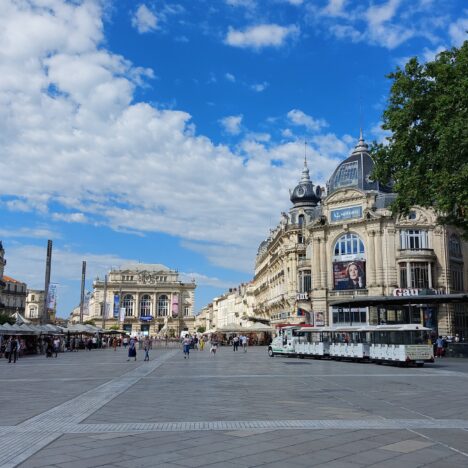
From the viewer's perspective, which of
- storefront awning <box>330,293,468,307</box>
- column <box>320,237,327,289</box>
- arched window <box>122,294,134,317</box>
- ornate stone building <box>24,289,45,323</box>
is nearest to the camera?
storefront awning <box>330,293,468,307</box>

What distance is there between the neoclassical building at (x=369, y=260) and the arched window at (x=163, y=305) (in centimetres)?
8406

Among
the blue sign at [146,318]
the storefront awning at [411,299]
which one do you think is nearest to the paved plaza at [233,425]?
the storefront awning at [411,299]

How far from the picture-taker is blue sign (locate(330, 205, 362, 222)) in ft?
193

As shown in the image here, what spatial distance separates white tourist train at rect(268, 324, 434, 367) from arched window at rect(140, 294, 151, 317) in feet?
348

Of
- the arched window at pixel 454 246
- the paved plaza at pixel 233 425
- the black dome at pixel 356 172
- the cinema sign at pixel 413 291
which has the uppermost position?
the black dome at pixel 356 172

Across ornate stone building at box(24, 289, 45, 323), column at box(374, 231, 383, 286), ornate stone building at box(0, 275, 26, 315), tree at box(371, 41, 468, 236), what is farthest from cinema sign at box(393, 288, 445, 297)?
ornate stone building at box(24, 289, 45, 323)

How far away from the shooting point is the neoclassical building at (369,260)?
177ft

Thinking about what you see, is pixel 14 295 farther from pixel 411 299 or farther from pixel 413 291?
pixel 411 299

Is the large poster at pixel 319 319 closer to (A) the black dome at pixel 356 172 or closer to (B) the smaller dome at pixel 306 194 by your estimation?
(A) the black dome at pixel 356 172

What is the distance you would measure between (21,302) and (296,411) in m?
110

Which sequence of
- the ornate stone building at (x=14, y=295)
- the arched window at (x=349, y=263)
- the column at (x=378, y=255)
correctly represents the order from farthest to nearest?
the ornate stone building at (x=14, y=295)
the arched window at (x=349, y=263)
the column at (x=378, y=255)

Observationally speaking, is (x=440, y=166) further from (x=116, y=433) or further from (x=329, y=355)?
(x=116, y=433)

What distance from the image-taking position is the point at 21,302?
4439 inches

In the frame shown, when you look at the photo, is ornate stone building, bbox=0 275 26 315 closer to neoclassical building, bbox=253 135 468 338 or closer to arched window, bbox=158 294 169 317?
arched window, bbox=158 294 169 317
